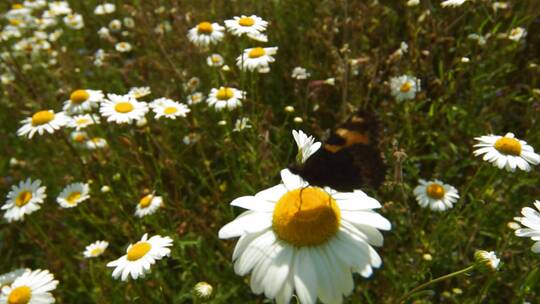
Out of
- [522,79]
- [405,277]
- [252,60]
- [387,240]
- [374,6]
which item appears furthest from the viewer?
A: [522,79]

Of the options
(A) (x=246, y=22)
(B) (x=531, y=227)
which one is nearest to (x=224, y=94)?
(A) (x=246, y=22)

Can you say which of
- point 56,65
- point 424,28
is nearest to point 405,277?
point 424,28

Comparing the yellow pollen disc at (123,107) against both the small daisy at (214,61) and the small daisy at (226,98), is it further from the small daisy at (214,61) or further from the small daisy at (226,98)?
the small daisy at (214,61)

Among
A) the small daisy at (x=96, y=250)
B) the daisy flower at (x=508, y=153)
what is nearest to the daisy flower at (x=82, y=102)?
the small daisy at (x=96, y=250)

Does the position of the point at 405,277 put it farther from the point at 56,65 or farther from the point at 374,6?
the point at 56,65

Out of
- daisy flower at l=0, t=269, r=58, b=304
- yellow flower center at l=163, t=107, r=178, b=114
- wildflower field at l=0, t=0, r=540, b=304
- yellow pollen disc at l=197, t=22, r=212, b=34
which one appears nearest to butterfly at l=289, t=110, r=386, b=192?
wildflower field at l=0, t=0, r=540, b=304

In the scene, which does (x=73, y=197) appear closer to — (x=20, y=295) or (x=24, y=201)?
(x=24, y=201)
